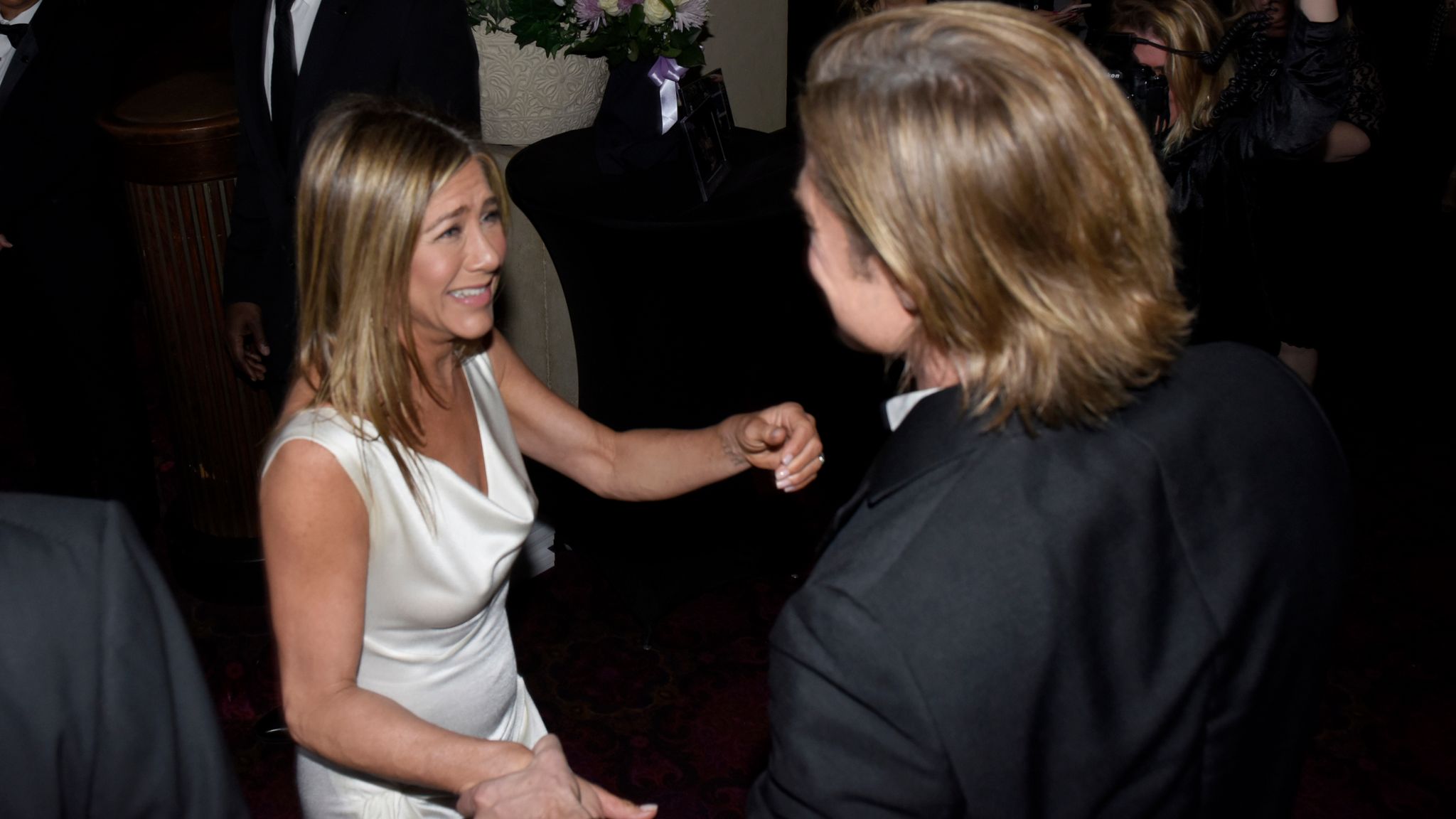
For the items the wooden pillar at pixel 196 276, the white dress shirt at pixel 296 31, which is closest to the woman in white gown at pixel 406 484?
the white dress shirt at pixel 296 31

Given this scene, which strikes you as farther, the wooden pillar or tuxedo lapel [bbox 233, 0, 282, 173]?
the wooden pillar

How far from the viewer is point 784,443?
1.63m

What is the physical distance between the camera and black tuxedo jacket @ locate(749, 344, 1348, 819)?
0.92 meters

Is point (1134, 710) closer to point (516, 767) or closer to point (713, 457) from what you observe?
point (516, 767)

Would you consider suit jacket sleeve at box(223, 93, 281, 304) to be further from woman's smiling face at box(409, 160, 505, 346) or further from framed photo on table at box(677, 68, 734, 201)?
woman's smiling face at box(409, 160, 505, 346)

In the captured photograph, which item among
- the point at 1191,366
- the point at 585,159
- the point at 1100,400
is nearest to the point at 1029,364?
the point at 1100,400

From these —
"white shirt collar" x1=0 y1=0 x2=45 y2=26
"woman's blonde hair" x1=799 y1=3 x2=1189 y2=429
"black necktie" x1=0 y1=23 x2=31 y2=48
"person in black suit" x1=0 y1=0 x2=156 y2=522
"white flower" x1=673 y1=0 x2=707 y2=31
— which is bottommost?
"person in black suit" x1=0 y1=0 x2=156 y2=522

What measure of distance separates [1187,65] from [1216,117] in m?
0.14

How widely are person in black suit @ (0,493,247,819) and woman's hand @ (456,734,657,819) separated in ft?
1.31

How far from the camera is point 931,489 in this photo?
0.97 m

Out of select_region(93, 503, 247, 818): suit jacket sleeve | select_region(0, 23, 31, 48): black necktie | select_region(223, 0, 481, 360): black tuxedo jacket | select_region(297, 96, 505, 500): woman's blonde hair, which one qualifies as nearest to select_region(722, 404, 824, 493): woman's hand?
select_region(297, 96, 505, 500): woman's blonde hair

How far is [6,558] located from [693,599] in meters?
2.54

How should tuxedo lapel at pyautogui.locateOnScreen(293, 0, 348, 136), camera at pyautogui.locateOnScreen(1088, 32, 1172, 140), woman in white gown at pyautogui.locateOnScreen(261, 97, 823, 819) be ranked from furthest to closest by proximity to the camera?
camera at pyautogui.locateOnScreen(1088, 32, 1172, 140) → tuxedo lapel at pyautogui.locateOnScreen(293, 0, 348, 136) → woman in white gown at pyautogui.locateOnScreen(261, 97, 823, 819)

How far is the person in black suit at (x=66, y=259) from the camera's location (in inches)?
117
